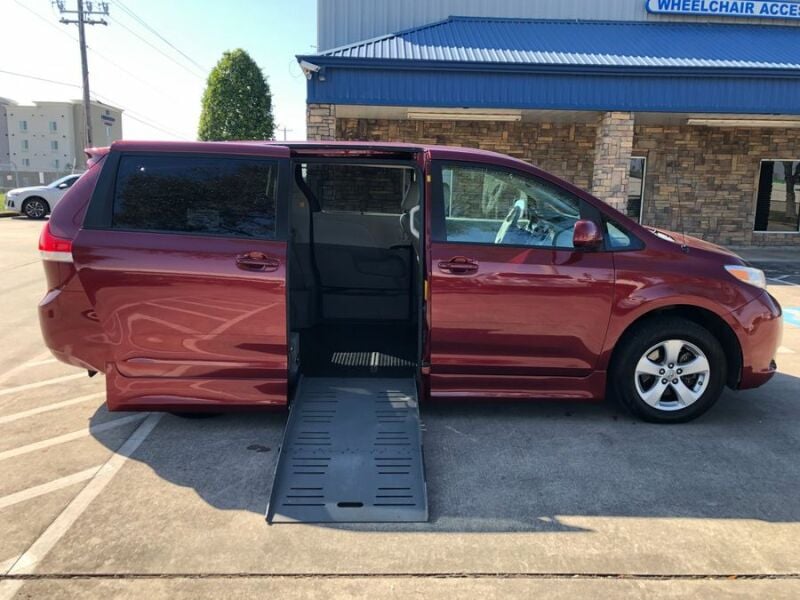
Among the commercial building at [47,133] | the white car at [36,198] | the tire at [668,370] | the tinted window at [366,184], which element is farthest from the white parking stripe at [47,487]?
the commercial building at [47,133]

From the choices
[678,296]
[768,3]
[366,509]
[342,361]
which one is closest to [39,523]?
[366,509]

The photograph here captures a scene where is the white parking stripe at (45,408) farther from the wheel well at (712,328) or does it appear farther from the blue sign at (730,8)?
the blue sign at (730,8)

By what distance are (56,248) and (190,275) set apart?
87 centimetres

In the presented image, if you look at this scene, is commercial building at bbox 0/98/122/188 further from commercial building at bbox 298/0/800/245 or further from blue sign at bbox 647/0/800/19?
blue sign at bbox 647/0/800/19

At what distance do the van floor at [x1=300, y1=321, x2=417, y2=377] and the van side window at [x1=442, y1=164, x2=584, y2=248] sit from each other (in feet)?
3.97

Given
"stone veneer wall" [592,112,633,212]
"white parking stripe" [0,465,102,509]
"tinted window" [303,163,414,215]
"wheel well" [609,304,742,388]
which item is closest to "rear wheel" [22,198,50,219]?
"tinted window" [303,163,414,215]

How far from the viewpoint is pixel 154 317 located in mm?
4105

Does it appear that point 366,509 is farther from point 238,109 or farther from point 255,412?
point 238,109

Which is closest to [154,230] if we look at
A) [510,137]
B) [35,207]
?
[510,137]

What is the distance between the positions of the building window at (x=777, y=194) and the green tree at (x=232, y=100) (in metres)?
28.6

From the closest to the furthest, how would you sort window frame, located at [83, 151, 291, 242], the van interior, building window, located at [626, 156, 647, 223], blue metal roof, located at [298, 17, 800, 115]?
window frame, located at [83, 151, 291, 242] → the van interior → blue metal roof, located at [298, 17, 800, 115] → building window, located at [626, 156, 647, 223]

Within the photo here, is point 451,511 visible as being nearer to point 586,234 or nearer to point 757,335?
point 586,234

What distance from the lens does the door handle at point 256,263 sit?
407 centimetres

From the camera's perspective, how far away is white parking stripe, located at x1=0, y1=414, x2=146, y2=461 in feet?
13.1
